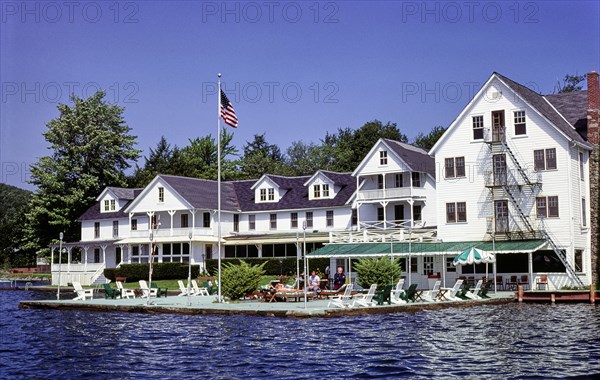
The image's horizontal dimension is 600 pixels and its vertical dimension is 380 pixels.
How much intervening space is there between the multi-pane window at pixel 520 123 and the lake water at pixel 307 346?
1699 centimetres

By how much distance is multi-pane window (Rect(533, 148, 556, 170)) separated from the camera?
48938mm

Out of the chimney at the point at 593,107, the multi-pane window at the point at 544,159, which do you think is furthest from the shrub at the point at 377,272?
the chimney at the point at 593,107

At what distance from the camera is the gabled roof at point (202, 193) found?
68875 mm

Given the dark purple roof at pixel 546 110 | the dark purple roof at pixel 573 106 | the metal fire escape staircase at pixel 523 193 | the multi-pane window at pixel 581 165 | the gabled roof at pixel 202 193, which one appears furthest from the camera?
the gabled roof at pixel 202 193

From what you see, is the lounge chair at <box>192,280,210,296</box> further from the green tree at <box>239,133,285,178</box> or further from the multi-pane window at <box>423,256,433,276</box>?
the green tree at <box>239,133,285,178</box>

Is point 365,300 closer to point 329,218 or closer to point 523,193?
point 523,193

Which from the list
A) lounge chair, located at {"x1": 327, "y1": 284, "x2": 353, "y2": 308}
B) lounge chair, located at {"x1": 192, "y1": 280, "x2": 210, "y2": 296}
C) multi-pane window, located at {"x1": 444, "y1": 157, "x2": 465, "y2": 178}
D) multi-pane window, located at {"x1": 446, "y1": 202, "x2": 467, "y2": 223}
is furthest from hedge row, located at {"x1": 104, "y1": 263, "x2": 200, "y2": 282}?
lounge chair, located at {"x1": 327, "y1": 284, "x2": 353, "y2": 308}

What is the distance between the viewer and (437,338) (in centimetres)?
2630

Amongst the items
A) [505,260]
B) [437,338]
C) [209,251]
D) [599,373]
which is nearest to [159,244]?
[209,251]

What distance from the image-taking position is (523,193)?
4962 cm

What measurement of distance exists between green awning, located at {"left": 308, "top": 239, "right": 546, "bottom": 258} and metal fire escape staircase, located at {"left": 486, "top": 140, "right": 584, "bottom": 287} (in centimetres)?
68

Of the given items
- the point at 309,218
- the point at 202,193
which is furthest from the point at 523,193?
the point at 202,193

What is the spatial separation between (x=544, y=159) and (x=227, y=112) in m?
20.2

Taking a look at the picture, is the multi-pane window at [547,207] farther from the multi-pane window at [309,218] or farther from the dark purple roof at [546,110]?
the multi-pane window at [309,218]
